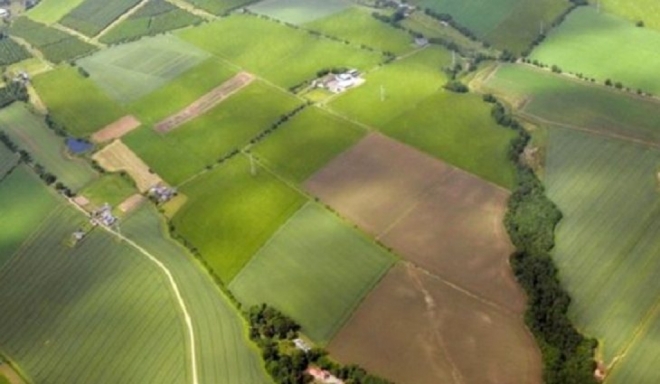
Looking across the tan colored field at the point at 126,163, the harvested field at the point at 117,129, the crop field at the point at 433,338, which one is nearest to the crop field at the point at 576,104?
the crop field at the point at 433,338

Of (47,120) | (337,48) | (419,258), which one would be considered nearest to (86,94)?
(47,120)

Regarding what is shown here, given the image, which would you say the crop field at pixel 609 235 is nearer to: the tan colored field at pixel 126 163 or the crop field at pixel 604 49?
the crop field at pixel 604 49

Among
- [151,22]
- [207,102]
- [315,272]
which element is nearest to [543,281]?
[315,272]

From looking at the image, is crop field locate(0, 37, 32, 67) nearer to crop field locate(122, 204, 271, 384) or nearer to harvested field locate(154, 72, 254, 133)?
harvested field locate(154, 72, 254, 133)

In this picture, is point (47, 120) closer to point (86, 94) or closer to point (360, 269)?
point (86, 94)

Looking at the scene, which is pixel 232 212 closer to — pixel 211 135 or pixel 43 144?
pixel 211 135

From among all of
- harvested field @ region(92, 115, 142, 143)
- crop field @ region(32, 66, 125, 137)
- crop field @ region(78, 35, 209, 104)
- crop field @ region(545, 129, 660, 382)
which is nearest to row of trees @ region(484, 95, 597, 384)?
crop field @ region(545, 129, 660, 382)
